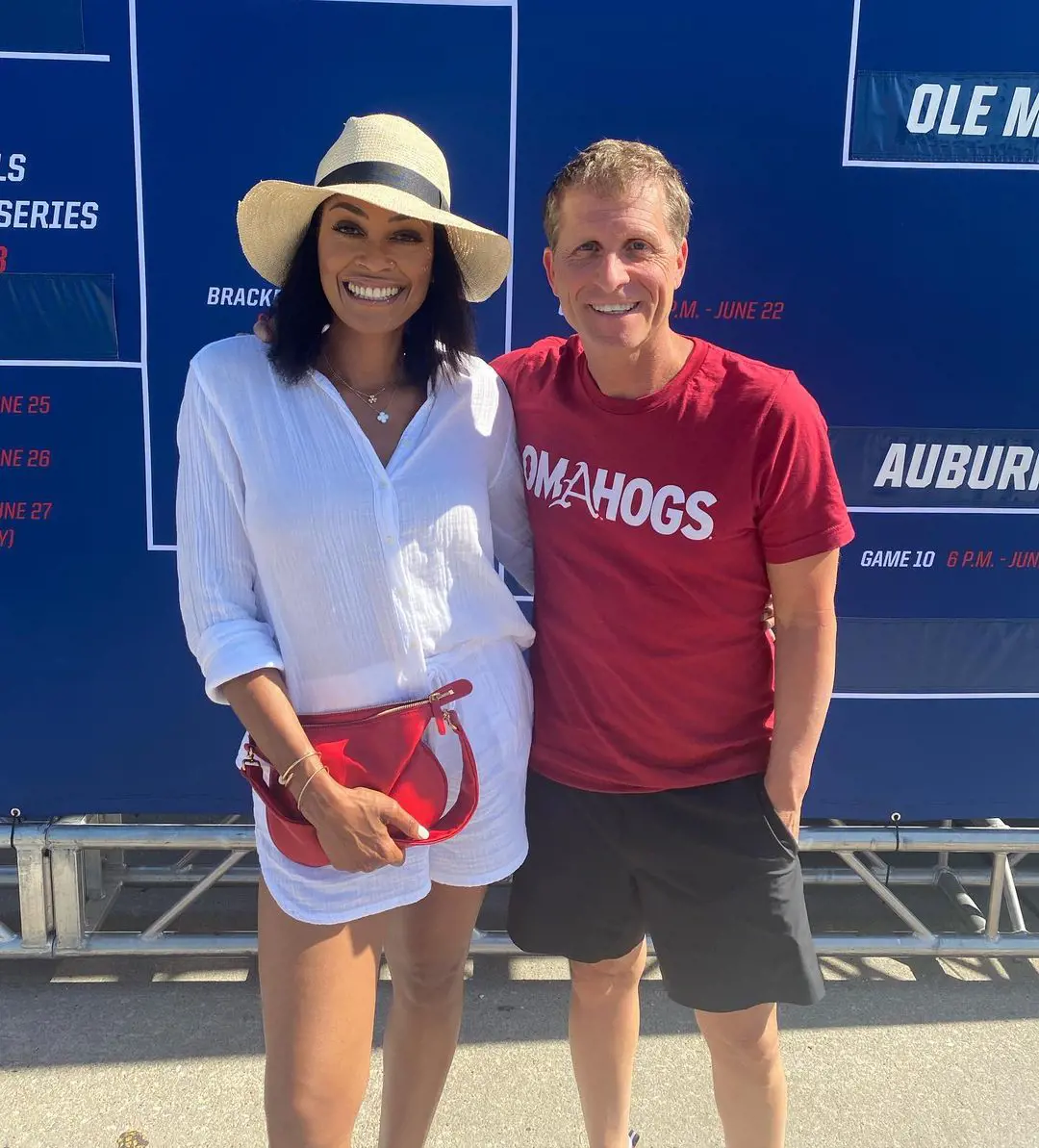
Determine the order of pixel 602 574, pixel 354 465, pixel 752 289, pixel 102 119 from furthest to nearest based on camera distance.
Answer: pixel 752 289 < pixel 102 119 < pixel 602 574 < pixel 354 465

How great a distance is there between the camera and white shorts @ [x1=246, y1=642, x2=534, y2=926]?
1480 millimetres

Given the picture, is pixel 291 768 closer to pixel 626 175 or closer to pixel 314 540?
pixel 314 540

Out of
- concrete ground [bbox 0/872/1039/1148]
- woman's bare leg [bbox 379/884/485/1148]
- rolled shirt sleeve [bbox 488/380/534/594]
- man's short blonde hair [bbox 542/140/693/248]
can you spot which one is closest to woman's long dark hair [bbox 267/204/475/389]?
rolled shirt sleeve [bbox 488/380/534/594]

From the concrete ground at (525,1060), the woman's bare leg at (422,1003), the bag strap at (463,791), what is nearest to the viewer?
the bag strap at (463,791)

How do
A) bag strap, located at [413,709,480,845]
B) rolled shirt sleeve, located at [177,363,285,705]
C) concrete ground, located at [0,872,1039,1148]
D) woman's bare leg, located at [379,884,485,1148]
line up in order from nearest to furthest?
rolled shirt sleeve, located at [177,363,285,705] → bag strap, located at [413,709,480,845] → woman's bare leg, located at [379,884,485,1148] → concrete ground, located at [0,872,1039,1148]

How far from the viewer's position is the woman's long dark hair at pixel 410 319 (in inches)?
58.6

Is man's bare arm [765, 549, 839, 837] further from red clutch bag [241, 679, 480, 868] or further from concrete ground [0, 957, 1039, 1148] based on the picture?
concrete ground [0, 957, 1039, 1148]

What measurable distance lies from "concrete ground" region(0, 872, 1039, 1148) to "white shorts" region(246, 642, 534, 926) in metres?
0.95

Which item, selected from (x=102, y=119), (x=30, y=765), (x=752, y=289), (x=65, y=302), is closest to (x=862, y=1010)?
(x=752, y=289)

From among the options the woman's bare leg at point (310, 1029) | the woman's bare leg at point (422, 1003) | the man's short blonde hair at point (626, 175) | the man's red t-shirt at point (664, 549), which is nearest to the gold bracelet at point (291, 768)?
the woman's bare leg at point (310, 1029)

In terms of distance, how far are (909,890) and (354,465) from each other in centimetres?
261

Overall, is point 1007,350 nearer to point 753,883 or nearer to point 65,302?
point 753,883

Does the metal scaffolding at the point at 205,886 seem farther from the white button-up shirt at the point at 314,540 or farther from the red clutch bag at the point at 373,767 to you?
the white button-up shirt at the point at 314,540

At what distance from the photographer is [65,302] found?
2.35 meters
